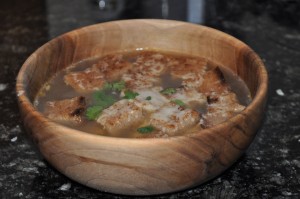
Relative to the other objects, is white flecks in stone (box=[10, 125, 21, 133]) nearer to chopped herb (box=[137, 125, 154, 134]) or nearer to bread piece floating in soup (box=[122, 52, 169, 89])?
bread piece floating in soup (box=[122, 52, 169, 89])

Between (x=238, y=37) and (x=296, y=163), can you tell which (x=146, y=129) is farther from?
(x=238, y=37)

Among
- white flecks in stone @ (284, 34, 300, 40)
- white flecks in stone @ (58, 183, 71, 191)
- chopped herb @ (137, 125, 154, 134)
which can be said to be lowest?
white flecks in stone @ (284, 34, 300, 40)

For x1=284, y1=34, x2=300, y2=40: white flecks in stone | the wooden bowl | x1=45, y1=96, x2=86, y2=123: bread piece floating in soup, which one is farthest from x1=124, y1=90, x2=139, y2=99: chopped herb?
x1=284, y1=34, x2=300, y2=40: white flecks in stone

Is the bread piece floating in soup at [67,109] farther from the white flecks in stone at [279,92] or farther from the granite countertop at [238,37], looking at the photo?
the white flecks in stone at [279,92]

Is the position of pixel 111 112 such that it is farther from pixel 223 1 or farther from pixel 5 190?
pixel 223 1

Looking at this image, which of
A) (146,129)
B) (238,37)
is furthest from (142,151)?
(238,37)

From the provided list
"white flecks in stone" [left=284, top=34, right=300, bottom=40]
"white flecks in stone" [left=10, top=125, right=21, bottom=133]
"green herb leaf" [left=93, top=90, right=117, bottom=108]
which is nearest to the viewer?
"green herb leaf" [left=93, top=90, right=117, bottom=108]

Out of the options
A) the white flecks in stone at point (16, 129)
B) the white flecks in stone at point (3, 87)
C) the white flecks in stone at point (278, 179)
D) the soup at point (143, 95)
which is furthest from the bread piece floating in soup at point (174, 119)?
the white flecks in stone at point (3, 87)
